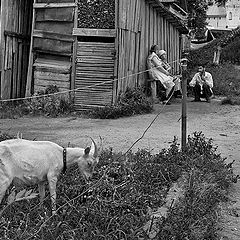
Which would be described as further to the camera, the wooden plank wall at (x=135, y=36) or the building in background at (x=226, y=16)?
the building in background at (x=226, y=16)

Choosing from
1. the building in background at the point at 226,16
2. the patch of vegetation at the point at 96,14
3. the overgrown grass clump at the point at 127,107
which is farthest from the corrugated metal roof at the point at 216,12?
the patch of vegetation at the point at 96,14

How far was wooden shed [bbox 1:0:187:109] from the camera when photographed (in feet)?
44.1

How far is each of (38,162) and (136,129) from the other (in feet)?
20.0

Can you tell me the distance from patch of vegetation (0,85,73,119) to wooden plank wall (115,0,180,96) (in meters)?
1.39

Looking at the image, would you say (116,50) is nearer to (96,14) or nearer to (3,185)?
(96,14)

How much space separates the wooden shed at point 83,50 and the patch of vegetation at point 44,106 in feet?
0.84

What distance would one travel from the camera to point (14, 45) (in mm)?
14812

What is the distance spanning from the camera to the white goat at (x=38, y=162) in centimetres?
511

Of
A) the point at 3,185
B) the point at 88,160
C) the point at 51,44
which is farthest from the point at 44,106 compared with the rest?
the point at 3,185

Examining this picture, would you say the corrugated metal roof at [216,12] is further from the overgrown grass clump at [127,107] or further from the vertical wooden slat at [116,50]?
the vertical wooden slat at [116,50]

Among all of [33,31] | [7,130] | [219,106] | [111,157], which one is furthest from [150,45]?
[111,157]

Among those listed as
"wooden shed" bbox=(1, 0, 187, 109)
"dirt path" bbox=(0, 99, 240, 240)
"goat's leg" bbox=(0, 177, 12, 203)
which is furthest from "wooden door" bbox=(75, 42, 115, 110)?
"goat's leg" bbox=(0, 177, 12, 203)

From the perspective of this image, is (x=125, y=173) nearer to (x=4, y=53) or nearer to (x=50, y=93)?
(x=50, y=93)

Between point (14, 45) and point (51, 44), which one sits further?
point (14, 45)
